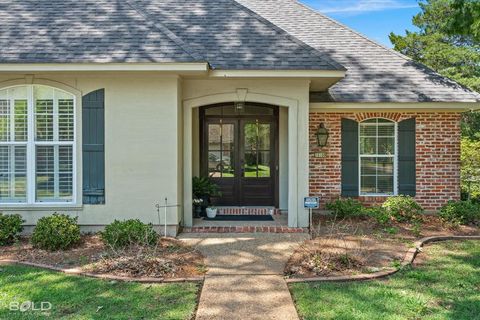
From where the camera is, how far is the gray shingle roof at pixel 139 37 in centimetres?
721

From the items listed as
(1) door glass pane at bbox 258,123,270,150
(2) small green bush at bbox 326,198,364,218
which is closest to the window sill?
(1) door glass pane at bbox 258,123,270,150

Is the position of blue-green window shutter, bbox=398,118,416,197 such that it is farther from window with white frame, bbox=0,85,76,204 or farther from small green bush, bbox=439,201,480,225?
window with white frame, bbox=0,85,76,204

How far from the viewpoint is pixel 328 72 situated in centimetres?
744

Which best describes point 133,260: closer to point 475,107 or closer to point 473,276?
point 473,276

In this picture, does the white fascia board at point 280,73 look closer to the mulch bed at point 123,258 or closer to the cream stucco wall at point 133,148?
the cream stucco wall at point 133,148

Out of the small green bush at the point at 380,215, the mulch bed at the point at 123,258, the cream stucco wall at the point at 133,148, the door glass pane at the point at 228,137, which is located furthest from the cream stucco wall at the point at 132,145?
the small green bush at the point at 380,215

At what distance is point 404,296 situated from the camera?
15.3 feet

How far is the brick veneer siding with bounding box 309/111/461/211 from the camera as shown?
31.9 ft

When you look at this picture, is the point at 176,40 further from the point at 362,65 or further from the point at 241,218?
the point at 362,65

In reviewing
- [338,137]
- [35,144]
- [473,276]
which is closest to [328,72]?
[338,137]

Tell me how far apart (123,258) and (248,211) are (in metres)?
4.46

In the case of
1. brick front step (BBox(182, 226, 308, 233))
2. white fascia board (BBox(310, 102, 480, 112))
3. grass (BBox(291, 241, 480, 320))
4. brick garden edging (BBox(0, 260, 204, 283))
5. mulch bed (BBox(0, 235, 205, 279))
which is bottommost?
grass (BBox(291, 241, 480, 320))

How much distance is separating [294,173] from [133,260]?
3.69 metres

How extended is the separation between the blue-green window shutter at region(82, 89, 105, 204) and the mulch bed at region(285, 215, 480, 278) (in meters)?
3.81
